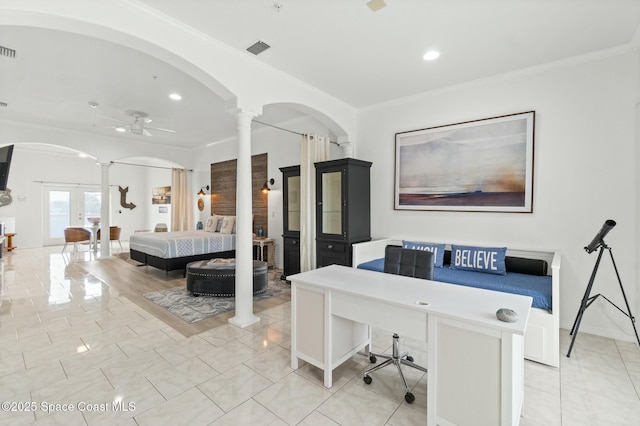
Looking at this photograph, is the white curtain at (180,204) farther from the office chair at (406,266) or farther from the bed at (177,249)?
the office chair at (406,266)

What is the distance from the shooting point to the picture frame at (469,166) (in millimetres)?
3562

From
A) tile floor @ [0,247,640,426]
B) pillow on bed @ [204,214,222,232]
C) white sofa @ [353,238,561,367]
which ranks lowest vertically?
tile floor @ [0,247,640,426]

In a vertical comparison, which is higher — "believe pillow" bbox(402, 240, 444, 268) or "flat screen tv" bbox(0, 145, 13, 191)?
"flat screen tv" bbox(0, 145, 13, 191)

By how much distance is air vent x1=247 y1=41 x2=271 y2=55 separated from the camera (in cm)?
305

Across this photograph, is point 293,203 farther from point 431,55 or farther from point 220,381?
point 220,381

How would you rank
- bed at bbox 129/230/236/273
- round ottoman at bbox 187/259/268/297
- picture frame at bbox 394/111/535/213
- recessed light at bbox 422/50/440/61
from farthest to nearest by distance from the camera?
1. bed at bbox 129/230/236/273
2. round ottoman at bbox 187/259/268/297
3. picture frame at bbox 394/111/535/213
4. recessed light at bbox 422/50/440/61

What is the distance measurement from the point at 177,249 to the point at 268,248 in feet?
5.75

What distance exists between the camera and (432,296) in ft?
6.36

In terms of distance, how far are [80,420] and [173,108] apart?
15.7 ft

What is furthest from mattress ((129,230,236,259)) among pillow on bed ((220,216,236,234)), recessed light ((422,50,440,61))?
recessed light ((422,50,440,61))

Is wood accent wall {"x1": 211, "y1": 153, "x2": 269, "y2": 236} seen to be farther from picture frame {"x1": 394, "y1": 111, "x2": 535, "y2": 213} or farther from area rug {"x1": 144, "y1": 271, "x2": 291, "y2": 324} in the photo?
picture frame {"x1": 394, "y1": 111, "x2": 535, "y2": 213}

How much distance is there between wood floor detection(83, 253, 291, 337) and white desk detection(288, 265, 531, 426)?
1.50 meters

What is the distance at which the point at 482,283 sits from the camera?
304 centimetres

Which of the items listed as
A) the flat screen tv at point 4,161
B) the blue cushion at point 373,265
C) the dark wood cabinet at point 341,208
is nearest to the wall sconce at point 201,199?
the flat screen tv at point 4,161
